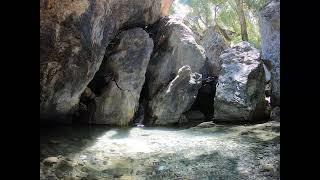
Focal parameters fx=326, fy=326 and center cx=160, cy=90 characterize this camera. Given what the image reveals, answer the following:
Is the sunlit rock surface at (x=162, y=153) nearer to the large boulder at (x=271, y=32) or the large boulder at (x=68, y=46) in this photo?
the large boulder at (x=68, y=46)

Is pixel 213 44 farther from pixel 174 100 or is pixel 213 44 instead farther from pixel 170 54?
pixel 174 100

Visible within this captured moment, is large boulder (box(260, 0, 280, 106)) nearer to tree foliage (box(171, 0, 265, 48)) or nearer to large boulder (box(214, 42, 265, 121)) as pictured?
large boulder (box(214, 42, 265, 121))

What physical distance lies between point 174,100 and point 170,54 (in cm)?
254

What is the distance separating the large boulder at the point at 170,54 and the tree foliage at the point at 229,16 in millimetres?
6062

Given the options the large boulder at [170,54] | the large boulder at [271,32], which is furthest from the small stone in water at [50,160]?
the large boulder at [271,32]

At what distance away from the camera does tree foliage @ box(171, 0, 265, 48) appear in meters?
21.6

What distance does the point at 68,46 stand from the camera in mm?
8883

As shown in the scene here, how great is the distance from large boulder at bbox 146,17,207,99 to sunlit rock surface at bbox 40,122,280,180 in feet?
11.3

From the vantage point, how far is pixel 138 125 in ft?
38.3

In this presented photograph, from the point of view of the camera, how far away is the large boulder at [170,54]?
43.9 feet

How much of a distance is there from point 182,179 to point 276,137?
12.7 feet

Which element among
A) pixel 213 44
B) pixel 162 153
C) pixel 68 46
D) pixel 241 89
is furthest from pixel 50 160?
pixel 213 44
